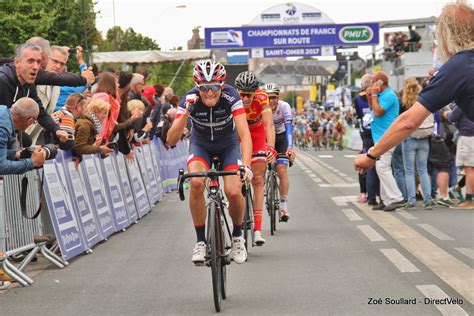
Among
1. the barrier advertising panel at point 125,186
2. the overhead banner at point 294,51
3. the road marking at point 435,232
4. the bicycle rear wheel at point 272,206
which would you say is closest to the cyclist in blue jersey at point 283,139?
the bicycle rear wheel at point 272,206

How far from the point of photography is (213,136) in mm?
8102

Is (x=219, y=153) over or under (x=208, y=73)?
under

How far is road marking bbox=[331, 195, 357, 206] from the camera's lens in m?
15.4

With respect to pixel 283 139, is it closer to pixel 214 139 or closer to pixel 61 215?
pixel 61 215

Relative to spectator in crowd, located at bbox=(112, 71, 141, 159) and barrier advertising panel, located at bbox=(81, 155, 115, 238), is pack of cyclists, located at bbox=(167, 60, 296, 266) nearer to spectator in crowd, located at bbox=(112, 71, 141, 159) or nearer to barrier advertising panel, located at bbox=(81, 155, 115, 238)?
barrier advertising panel, located at bbox=(81, 155, 115, 238)

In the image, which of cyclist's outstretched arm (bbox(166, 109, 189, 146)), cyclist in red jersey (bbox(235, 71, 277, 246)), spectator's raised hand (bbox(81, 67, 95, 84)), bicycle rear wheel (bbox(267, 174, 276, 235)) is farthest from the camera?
bicycle rear wheel (bbox(267, 174, 276, 235))

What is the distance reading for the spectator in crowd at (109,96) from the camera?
509 inches

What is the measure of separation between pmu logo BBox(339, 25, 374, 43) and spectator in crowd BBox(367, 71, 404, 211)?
117 feet

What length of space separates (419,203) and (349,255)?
6161 mm

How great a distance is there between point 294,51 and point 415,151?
37205 mm

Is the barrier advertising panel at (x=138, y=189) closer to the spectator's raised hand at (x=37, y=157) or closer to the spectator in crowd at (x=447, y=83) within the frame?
the spectator's raised hand at (x=37, y=157)

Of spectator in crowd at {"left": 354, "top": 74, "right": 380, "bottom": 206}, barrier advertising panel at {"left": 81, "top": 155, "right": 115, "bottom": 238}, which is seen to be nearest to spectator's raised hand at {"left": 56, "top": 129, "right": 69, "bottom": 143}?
barrier advertising panel at {"left": 81, "top": 155, "right": 115, "bottom": 238}

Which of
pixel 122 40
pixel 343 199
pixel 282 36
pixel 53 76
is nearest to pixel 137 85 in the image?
pixel 343 199

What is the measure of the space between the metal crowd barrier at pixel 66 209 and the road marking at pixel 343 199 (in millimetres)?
3569
